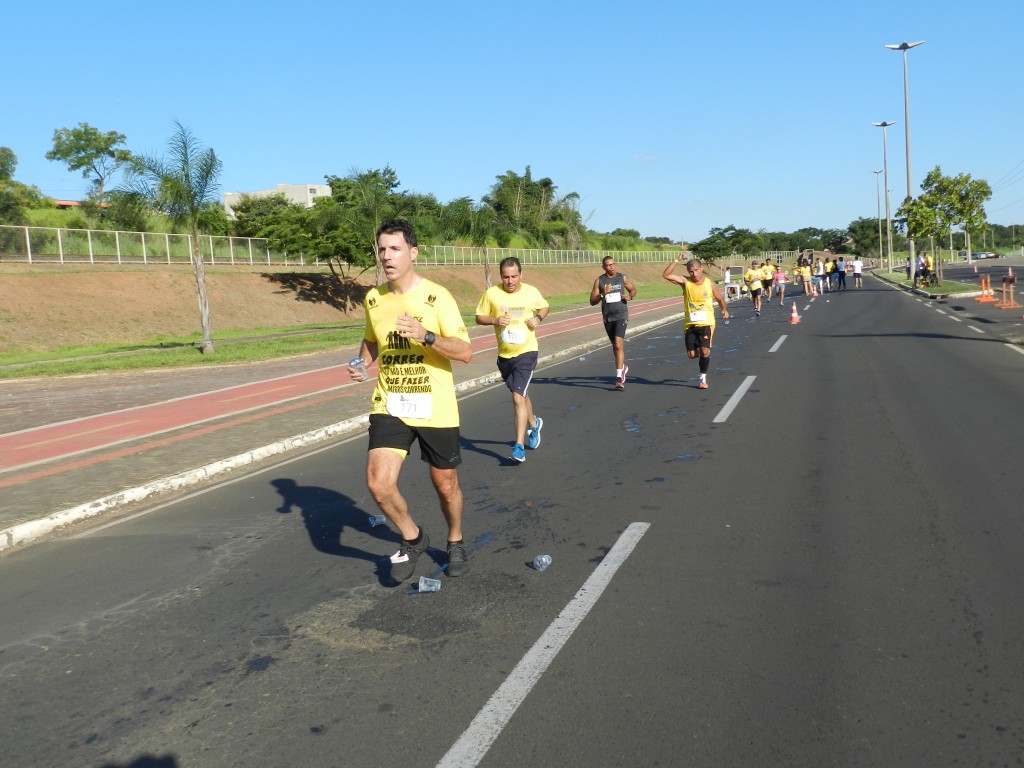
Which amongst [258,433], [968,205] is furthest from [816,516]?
[968,205]

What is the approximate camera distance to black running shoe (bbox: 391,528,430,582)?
5133 millimetres

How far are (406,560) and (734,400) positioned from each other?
24.7ft

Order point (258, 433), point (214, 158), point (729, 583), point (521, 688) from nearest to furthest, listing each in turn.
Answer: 1. point (521, 688)
2. point (729, 583)
3. point (258, 433)
4. point (214, 158)

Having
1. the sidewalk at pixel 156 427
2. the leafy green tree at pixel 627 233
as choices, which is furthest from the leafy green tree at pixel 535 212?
the sidewalk at pixel 156 427

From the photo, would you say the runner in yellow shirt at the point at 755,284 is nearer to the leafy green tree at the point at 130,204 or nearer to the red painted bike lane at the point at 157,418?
the red painted bike lane at the point at 157,418

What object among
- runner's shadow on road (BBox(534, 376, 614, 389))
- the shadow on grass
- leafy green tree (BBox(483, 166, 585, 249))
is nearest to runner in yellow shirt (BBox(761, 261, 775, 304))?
the shadow on grass

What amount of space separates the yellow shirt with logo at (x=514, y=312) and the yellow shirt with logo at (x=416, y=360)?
12.8 feet

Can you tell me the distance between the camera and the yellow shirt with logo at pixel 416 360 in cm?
501

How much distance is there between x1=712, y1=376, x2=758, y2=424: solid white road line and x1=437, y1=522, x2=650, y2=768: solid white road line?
5.28 m

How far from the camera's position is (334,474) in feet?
28.0

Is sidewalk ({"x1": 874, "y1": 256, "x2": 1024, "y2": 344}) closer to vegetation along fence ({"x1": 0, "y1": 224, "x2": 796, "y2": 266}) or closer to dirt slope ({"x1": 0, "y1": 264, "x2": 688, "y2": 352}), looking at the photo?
vegetation along fence ({"x1": 0, "y1": 224, "x2": 796, "y2": 266})

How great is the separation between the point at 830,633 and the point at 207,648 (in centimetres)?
293

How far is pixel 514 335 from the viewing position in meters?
9.02

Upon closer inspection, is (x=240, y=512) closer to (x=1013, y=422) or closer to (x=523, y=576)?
(x=523, y=576)
